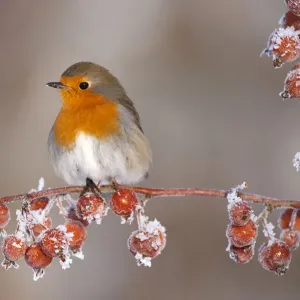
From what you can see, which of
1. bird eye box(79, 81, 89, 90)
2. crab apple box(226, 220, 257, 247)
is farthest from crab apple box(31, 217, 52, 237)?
bird eye box(79, 81, 89, 90)

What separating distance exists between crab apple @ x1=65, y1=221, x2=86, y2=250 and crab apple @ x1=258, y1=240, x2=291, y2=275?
51 cm

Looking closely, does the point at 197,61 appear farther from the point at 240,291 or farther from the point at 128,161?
the point at 128,161

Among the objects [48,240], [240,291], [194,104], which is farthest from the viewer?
[194,104]

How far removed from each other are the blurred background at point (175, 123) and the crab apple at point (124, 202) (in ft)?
10.1

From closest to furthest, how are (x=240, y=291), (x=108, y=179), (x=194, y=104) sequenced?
(x=108, y=179), (x=240, y=291), (x=194, y=104)

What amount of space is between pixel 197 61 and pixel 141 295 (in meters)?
2.39

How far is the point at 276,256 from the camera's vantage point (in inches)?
62.5

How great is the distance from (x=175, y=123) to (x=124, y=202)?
4.23 meters

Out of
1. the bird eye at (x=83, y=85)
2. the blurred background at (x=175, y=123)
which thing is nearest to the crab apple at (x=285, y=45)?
the bird eye at (x=83, y=85)

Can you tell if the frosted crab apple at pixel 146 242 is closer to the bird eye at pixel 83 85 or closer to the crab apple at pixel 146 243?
the crab apple at pixel 146 243

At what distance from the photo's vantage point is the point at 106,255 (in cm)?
535

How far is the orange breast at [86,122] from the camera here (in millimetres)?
2568

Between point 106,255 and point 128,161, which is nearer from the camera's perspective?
point 128,161

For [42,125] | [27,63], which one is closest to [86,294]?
[42,125]
